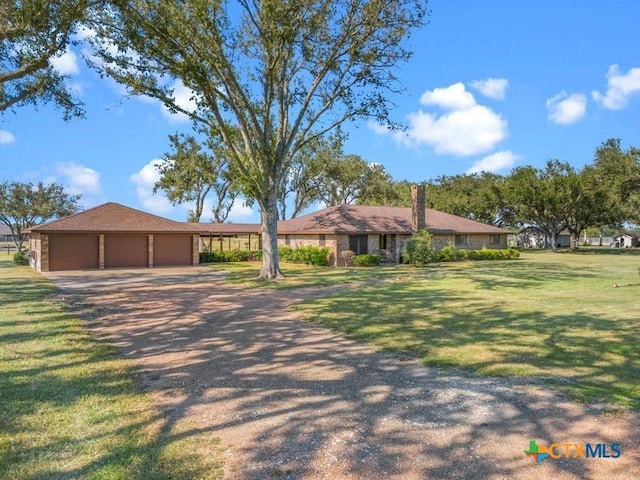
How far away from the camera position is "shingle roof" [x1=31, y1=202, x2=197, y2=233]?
1009 inches

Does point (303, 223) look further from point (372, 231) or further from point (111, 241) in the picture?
point (111, 241)

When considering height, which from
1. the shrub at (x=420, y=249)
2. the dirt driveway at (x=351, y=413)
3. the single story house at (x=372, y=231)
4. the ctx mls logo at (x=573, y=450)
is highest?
the single story house at (x=372, y=231)

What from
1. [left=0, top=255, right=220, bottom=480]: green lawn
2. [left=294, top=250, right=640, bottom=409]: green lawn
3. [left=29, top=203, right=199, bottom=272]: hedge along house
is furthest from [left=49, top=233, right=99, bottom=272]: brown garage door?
[left=0, top=255, right=220, bottom=480]: green lawn

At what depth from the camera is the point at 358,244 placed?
101 feet

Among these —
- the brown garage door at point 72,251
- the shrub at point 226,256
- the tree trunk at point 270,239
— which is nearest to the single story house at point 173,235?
the brown garage door at point 72,251

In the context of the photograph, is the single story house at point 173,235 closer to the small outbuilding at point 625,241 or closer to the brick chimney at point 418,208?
the brick chimney at point 418,208

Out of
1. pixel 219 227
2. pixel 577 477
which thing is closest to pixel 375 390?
pixel 577 477

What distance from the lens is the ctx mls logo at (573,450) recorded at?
3.86m

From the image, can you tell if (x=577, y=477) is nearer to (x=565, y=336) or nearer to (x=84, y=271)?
(x=565, y=336)

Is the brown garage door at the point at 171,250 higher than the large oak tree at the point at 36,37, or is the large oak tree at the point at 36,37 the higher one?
the large oak tree at the point at 36,37

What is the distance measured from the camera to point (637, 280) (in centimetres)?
→ 1886

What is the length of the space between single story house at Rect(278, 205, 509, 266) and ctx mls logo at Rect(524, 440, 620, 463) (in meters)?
24.9

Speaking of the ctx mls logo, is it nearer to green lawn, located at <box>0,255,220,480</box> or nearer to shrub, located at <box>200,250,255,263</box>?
green lawn, located at <box>0,255,220,480</box>

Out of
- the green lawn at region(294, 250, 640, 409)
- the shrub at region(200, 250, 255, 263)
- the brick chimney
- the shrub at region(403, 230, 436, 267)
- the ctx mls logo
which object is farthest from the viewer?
the shrub at region(200, 250, 255, 263)
